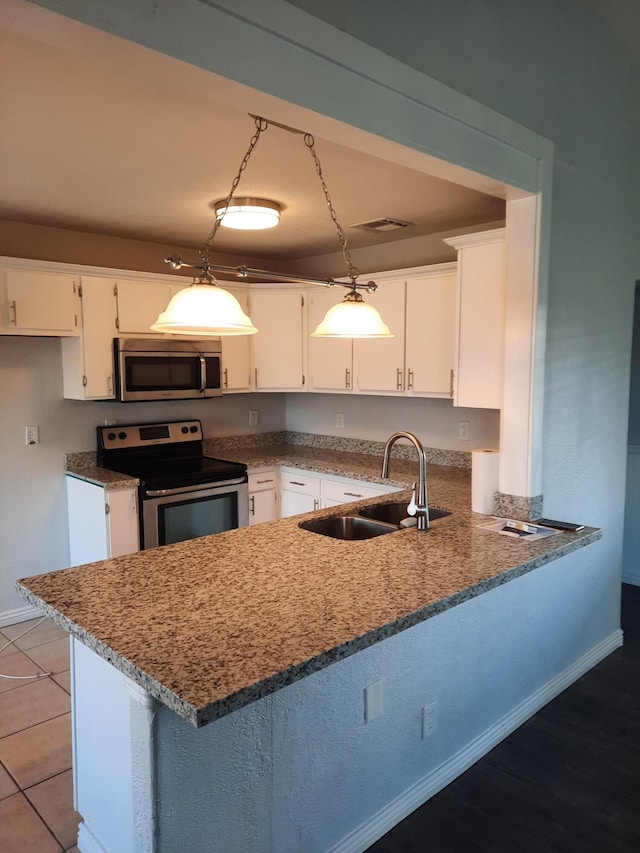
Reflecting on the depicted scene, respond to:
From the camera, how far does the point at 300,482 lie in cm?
419

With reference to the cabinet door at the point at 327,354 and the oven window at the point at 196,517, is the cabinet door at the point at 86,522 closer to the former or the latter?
the oven window at the point at 196,517

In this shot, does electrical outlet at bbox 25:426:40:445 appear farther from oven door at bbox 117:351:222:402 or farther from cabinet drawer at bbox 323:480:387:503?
cabinet drawer at bbox 323:480:387:503

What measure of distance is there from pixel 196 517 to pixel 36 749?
156cm

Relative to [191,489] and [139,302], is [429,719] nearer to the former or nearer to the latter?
[191,489]

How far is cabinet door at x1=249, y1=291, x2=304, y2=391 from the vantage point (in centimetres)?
440

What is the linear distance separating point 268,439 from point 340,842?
3.38 m

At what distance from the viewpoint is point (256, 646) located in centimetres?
142

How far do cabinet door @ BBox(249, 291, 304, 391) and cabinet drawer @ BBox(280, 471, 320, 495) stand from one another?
2.13 feet

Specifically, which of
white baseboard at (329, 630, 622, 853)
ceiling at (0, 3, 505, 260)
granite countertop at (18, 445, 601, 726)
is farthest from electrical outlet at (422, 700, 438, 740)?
ceiling at (0, 3, 505, 260)

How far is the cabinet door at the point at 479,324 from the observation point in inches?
117

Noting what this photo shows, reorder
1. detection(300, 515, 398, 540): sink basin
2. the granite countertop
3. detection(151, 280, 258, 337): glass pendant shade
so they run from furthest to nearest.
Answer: detection(300, 515, 398, 540): sink basin
detection(151, 280, 258, 337): glass pendant shade
the granite countertop

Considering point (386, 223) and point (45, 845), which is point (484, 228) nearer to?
point (386, 223)

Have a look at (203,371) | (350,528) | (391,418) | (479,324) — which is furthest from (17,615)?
(479,324)

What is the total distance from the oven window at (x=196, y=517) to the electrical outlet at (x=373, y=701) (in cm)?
205
